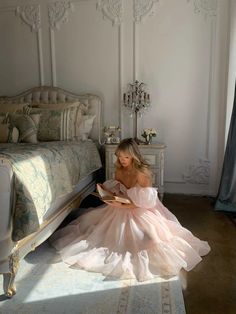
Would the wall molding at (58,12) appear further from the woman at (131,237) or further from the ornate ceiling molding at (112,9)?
the woman at (131,237)

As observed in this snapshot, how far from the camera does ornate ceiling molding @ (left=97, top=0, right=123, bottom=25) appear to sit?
336cm

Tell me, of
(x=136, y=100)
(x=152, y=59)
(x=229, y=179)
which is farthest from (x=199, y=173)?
(x=152, y=59)

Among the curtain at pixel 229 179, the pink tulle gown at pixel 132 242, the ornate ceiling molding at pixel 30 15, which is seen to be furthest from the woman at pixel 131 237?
the ornate ceiling molding at pixel 30 15

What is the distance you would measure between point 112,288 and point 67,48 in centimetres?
300

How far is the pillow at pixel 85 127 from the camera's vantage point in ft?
10.8

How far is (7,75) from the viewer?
3824 mm

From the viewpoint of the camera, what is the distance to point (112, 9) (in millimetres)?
3381

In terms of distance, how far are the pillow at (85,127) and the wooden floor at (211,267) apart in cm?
133

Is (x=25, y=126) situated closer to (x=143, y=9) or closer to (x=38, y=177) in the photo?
(x=38, y=177)

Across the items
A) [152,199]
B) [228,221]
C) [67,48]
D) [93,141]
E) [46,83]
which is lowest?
[228,221]

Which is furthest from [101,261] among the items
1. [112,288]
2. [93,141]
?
[93,141]

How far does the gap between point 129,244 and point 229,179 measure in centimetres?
152

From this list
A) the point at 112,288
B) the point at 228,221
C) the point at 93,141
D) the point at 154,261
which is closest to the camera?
the point at 112,288

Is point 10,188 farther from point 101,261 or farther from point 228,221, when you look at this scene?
point 228,221
